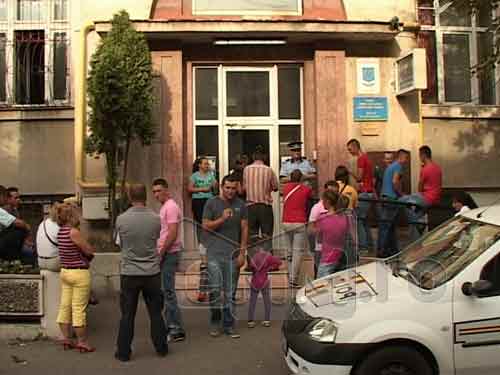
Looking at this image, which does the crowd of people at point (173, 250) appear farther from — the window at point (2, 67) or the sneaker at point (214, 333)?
the window at point (2, 67)

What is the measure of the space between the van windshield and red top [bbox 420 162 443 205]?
3.94 m

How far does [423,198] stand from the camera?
10.2m

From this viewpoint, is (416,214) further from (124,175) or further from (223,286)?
(124,175)

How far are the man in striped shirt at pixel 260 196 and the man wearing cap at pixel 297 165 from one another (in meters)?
0.91

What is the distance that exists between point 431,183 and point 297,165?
2178 millimetres

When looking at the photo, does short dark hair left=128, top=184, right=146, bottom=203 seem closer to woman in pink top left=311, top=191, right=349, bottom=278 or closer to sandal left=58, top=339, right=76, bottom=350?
sandal left=58, top=339, right=76, bottom=350

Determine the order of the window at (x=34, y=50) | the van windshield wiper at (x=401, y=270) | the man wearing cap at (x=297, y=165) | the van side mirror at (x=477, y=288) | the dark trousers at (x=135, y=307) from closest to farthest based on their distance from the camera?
the van side mirror at (x=477, y=288)
the van windshield wiper at (x=401, y=270)
the dark trousers at (x=135, y=307)
the man wearing cap at (x=297, y=165)
the window at (x=34, y=50)

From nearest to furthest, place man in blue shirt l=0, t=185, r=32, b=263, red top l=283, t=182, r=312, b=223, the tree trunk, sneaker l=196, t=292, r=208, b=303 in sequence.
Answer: sneaker l=196, t=292, r=208, b=303
man in blue shirt l=0, t=185, r=32, b=263
red top l=283, t=182, r=312, b=223
the tree trunk

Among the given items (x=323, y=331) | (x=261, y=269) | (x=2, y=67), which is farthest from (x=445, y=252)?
(x=2, y=67)

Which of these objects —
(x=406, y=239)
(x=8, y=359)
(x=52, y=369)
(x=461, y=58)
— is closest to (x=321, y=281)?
(x=52, y=369)

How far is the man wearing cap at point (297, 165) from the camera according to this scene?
10719 millimetres

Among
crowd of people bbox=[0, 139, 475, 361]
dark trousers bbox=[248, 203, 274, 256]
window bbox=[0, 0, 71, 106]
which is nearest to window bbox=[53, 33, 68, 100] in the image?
window bbox=[0, 0, 71, 106]

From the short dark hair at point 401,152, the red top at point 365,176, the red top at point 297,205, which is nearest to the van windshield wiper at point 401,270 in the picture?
the red top at point 297,205

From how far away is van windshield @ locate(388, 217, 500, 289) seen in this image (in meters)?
5.37
